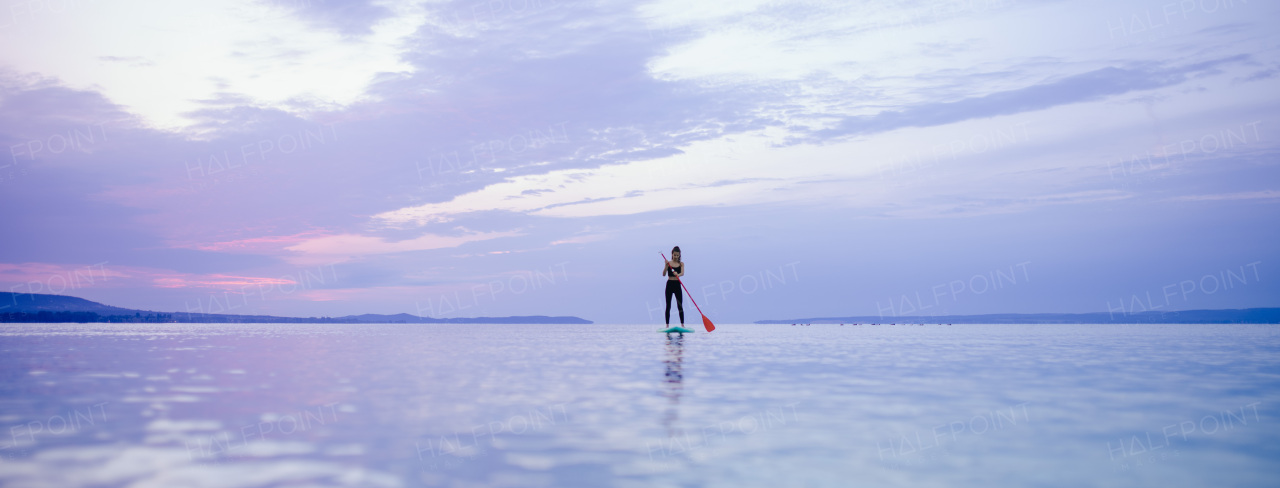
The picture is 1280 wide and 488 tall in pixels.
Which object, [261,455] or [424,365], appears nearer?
[261,455]

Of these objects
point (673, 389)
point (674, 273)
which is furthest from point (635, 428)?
point (674, 273)

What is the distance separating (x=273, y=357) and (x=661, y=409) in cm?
965

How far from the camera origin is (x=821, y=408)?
21.1 feet

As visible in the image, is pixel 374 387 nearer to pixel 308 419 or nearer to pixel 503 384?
pixel 503 384

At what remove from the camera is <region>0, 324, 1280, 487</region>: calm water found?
13.1 feet

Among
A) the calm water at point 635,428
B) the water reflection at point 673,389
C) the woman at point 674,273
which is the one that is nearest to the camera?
the calm water at point 635,428

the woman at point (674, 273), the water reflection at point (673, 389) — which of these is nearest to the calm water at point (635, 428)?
the water reflection at point (673, 389)

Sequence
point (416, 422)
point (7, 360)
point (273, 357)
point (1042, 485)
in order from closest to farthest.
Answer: point (1042, 485) → point (416, 422) → point (7, 360) → point (273, 357)

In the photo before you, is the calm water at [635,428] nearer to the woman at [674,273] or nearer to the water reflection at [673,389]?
the water reflection at [673,389]

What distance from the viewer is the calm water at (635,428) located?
13.1 feet

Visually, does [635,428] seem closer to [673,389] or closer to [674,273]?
[673,389]

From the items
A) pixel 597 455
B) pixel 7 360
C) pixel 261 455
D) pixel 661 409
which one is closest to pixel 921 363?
pixel 661 409

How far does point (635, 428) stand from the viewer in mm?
5316

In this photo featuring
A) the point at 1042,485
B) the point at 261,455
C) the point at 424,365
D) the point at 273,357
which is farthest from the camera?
the point at 273,357
